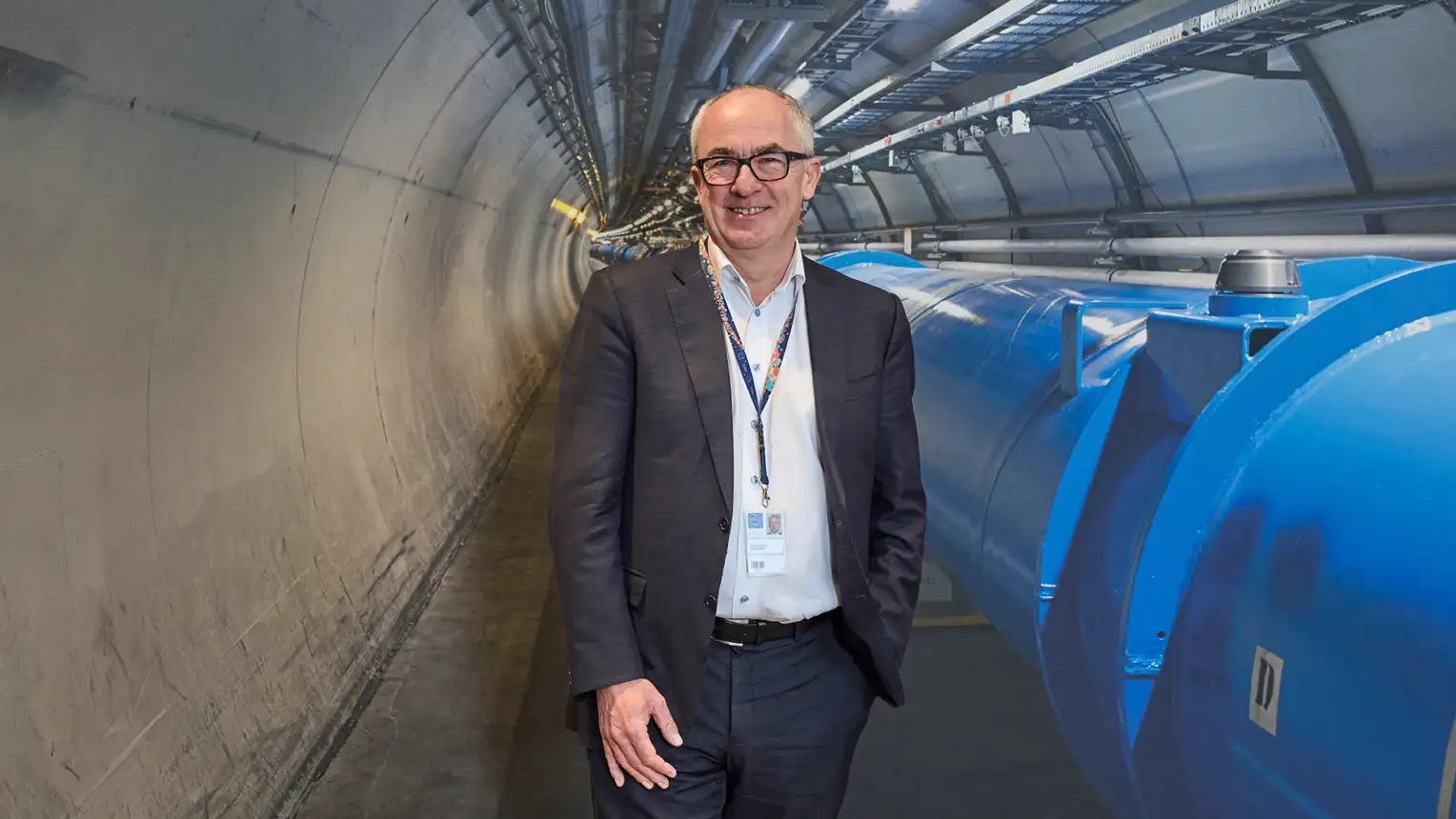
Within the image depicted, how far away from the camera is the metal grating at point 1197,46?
194 inches

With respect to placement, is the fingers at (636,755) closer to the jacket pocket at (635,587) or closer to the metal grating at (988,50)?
the jacket pocket at (635,587)

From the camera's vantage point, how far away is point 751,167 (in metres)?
1.83

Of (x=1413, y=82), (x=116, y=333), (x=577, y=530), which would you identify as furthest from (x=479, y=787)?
(x=1413, y=82)

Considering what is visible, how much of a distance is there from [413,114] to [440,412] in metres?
2.25

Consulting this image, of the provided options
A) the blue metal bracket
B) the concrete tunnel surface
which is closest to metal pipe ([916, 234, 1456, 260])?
the concrete tunnel surface

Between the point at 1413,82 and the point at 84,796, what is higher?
the point at 1413,82

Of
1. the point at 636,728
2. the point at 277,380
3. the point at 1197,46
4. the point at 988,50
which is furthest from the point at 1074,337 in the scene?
the point at 988,50

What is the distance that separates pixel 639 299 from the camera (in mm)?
1874

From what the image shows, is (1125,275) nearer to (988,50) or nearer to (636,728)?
(988,50)

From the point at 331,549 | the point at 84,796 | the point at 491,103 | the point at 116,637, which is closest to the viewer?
the point at 84,796

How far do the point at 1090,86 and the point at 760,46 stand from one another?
2.30 m

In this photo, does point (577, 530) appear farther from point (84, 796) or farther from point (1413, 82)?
point (1413, 82)

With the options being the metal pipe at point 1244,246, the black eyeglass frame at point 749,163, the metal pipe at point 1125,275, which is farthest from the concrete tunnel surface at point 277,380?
→ the black eyeglass frame at point 749,163

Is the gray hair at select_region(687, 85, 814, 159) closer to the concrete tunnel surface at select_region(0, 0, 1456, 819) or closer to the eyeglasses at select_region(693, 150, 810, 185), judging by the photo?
the eyeglasses at select_region(693, 150, 810, 185)
